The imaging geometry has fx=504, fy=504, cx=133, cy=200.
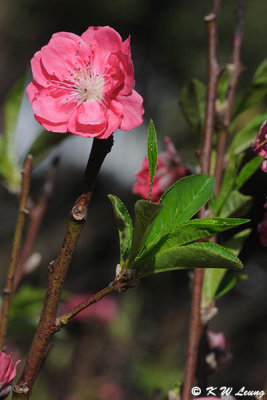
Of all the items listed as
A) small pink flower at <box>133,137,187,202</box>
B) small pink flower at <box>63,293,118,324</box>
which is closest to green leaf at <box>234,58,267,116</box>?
small pink flower at <box>133,137,187,202</box>

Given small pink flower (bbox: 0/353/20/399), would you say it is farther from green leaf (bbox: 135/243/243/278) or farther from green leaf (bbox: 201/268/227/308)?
green leaf (bbox: 201/268/227/308)

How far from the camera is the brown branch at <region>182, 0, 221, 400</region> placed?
0.57 m

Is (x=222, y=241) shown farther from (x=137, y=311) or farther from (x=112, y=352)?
(x=137, y=311)

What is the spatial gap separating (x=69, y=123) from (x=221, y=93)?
1.04 ft

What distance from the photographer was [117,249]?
4.48 meters

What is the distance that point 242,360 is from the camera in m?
3.91

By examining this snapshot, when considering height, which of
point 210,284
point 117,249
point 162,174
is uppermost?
point 162,174

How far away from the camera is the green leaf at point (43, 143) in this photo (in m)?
0.81

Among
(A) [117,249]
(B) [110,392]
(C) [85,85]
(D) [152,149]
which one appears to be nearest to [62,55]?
(C) [85,85]

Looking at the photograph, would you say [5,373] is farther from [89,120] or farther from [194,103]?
[194,103]

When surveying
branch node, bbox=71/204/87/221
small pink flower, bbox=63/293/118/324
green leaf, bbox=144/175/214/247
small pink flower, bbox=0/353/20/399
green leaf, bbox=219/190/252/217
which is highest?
branch node, bbox=71/204/87/221

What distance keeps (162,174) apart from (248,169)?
16 centimetres

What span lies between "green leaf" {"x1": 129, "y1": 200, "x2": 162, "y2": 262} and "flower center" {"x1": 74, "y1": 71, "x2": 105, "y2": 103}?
0.55 feet

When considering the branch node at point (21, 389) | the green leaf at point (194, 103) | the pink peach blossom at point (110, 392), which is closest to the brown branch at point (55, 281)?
the branch node at point (21, 389)
